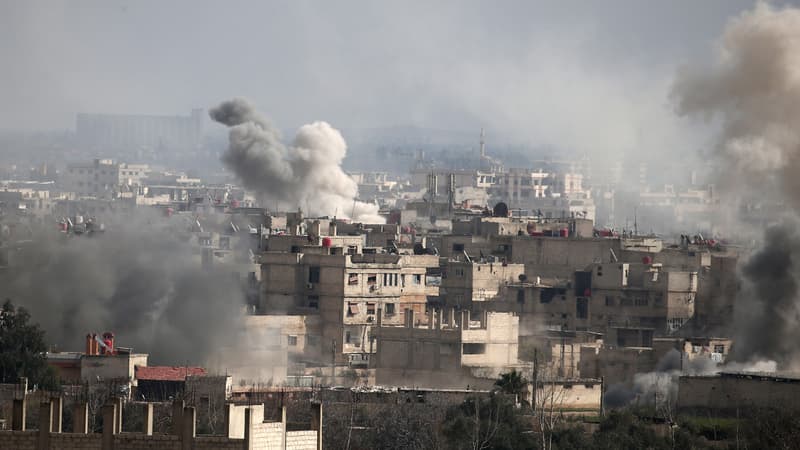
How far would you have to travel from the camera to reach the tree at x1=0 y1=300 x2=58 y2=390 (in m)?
54.3

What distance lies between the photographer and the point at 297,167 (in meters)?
115

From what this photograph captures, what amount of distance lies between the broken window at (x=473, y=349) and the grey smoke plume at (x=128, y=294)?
695cm

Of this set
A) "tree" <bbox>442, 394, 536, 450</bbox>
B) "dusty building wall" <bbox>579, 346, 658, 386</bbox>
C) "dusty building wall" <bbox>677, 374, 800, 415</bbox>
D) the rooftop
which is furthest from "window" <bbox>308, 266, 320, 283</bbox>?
"tree" <bbox>442, 394, 536, 450</bbox>

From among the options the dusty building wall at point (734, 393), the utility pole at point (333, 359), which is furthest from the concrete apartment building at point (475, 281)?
the dusty building wall at point (734, 393)

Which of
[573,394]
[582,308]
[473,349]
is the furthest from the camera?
[582,308]

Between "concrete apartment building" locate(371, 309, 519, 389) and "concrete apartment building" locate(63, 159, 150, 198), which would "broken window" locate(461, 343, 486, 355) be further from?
"concrete apartment building" locate(63, 159, 150, 198)

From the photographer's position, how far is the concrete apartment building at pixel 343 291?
75.5 m

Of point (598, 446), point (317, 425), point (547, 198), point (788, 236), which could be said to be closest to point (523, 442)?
point (598, 446)

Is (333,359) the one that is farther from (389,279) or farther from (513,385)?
(513,385)

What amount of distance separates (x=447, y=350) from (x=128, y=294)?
12601 millimetres

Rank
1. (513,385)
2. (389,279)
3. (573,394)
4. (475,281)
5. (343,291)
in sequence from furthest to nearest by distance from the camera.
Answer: (475,281) → (389,279) → (343,291) → (573,394) → (513,385)

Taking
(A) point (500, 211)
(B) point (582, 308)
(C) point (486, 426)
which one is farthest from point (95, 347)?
(A) point (500, 211)

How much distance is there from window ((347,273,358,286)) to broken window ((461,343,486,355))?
8.81 metres

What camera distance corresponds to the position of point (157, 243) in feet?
276
